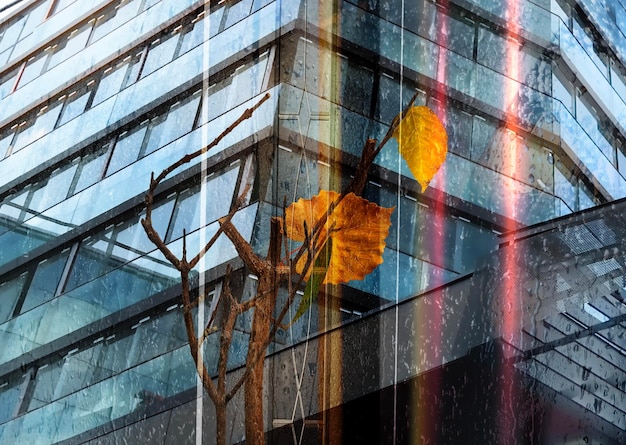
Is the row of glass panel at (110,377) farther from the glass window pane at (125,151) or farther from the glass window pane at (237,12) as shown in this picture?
the glass window pane at (237,12)

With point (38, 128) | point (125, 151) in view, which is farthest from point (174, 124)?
point (38, 128)

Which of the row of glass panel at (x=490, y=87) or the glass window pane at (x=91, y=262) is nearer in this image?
the row of glass panel at (x=490, y=87)

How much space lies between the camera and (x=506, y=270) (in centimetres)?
68

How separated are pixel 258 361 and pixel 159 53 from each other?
1.21ft

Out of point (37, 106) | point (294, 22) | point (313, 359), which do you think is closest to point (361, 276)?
point (313, 359)

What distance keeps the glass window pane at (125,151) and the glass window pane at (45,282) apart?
95 millimetres

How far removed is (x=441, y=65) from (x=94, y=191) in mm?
Answer: 344

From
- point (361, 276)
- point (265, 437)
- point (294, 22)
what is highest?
point (294, 22)

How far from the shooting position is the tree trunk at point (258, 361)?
78 centimetres

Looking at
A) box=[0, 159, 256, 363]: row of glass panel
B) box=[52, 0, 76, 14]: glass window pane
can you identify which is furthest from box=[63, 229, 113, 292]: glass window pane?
box=[52, 0, 76, 14]: glass window pane

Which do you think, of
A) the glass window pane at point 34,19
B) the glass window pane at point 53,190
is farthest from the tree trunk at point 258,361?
the glass window pane at point 34,19

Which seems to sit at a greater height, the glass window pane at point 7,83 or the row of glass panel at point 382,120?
the glass window pane at point 7,83

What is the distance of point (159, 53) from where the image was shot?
1004 millimetres

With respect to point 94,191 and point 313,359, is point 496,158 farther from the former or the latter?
point 94,191
